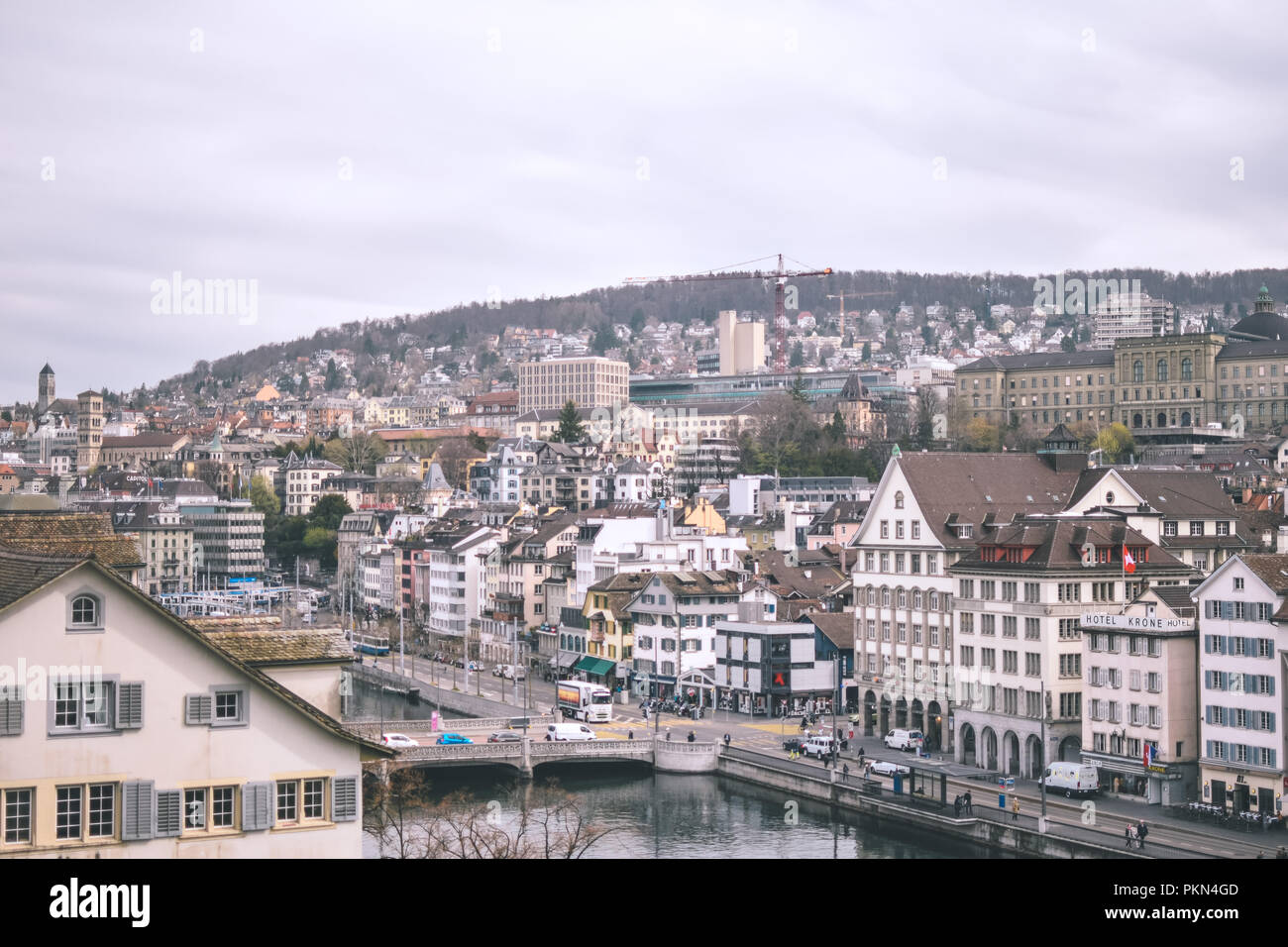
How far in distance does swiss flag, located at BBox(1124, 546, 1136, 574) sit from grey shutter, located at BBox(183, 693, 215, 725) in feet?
137

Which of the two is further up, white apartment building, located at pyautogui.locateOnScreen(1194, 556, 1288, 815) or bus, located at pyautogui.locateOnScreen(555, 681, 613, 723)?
white apartment building, located at pyautogui.locateOnScreen(1194, 556, 1288, 815)

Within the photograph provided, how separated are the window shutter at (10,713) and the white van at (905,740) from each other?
44.4 metres

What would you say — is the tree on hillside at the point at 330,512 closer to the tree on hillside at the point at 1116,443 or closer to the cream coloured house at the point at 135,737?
the tree on hillside at the point at 1116,443

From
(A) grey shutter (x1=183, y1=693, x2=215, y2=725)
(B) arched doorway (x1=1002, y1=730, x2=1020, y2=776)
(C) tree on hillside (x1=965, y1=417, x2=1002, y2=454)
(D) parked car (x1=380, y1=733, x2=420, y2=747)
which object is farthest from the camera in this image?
(C) tree on hillside (x1=965, y1=417, x2=1002, y2=454)

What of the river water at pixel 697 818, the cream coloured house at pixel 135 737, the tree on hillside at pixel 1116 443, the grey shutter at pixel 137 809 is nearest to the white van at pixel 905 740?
the river water at pixel 697 818

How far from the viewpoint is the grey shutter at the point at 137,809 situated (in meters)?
13.3

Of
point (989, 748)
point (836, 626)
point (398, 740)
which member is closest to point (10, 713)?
point (398, 740)

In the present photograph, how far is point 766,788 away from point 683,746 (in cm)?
505

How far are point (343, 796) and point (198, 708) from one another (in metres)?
1.48

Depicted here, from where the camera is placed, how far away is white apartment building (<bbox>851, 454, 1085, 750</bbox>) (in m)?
56.3

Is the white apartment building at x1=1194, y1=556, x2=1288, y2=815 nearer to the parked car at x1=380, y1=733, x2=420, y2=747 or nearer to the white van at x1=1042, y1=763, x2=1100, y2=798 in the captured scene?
the white van at x1=1042, y1=763, x2=1100, y2=798

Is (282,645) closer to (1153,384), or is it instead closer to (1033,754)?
(1033,754)

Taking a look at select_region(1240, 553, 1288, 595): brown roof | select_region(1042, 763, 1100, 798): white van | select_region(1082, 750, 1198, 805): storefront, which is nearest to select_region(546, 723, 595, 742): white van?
select_region(1042, 763, 1100, 798): white van
